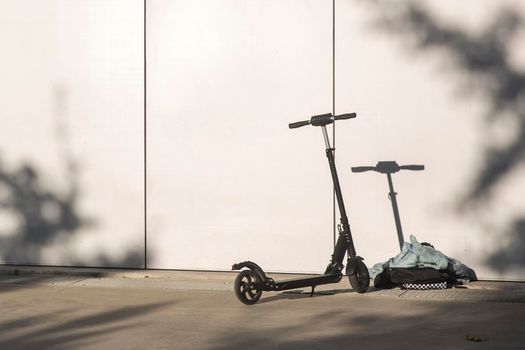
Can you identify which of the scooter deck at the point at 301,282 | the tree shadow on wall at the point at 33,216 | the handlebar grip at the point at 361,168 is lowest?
the scooter deck at the point at 301,282

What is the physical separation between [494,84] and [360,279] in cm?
234

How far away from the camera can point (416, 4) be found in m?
11.3

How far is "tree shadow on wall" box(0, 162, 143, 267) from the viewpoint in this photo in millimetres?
12375

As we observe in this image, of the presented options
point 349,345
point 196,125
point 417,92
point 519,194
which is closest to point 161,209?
point 196,125

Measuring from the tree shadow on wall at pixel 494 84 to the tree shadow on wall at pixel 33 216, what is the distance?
3.99 m

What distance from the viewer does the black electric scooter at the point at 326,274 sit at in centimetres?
988

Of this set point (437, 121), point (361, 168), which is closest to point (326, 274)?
point (361, 168)

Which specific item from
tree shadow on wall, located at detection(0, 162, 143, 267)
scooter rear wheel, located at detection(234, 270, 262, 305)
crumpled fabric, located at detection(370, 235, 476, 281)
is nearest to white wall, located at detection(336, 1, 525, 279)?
crumpled fabric, located at detection(370, 235, 476, 281)

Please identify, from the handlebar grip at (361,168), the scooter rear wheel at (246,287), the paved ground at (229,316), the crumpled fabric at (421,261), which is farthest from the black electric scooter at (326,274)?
→ the handlebar grip at (361,168)

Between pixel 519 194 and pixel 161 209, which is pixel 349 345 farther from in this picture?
pixel 161 209

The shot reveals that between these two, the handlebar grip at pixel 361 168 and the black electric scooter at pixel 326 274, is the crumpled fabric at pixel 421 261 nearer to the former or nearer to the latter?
the black electric scooter at pixel 326 274

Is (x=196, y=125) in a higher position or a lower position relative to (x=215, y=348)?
higher

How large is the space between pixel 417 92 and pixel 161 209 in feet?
9.54

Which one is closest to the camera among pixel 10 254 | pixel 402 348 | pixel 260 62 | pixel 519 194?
pixel 402 348
